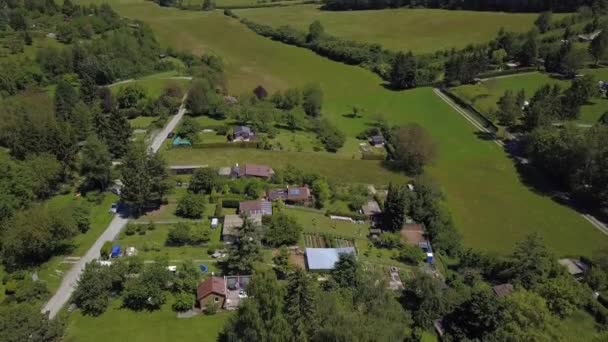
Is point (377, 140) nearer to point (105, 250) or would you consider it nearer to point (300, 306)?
point (105, 250)

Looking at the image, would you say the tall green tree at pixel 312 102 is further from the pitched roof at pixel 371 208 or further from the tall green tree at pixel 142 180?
the tall green tree at pixel 142 180

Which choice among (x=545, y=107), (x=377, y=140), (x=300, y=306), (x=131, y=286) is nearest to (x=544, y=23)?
(x=545, y=107)

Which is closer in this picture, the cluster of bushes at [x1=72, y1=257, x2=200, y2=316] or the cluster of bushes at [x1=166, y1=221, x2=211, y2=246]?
the cluster of bushes at [x1=72, y1=257, x2=200, y2=316]

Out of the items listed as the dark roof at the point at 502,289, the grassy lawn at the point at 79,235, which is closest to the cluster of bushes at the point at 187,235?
the grassy lawn at the point at 79,235

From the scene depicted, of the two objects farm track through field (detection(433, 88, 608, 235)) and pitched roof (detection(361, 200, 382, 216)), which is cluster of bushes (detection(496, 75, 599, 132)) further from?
pitched roof (detection(361, 200, 382, 216))

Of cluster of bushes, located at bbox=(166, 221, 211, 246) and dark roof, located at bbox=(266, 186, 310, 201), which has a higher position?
dark roof, located at bbox=(266, 186, 310, 201)

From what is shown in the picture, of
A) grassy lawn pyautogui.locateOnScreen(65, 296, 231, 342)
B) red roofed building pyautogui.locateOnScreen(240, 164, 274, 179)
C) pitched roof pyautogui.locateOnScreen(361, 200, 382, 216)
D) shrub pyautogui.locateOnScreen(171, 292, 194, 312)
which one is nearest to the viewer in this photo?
grassy lawn pyautogui.locateOnScreen(65, 296, 231, 342)

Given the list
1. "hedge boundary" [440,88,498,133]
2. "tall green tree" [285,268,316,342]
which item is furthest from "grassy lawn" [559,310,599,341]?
"hedge boundary" [440,88,498,133]
